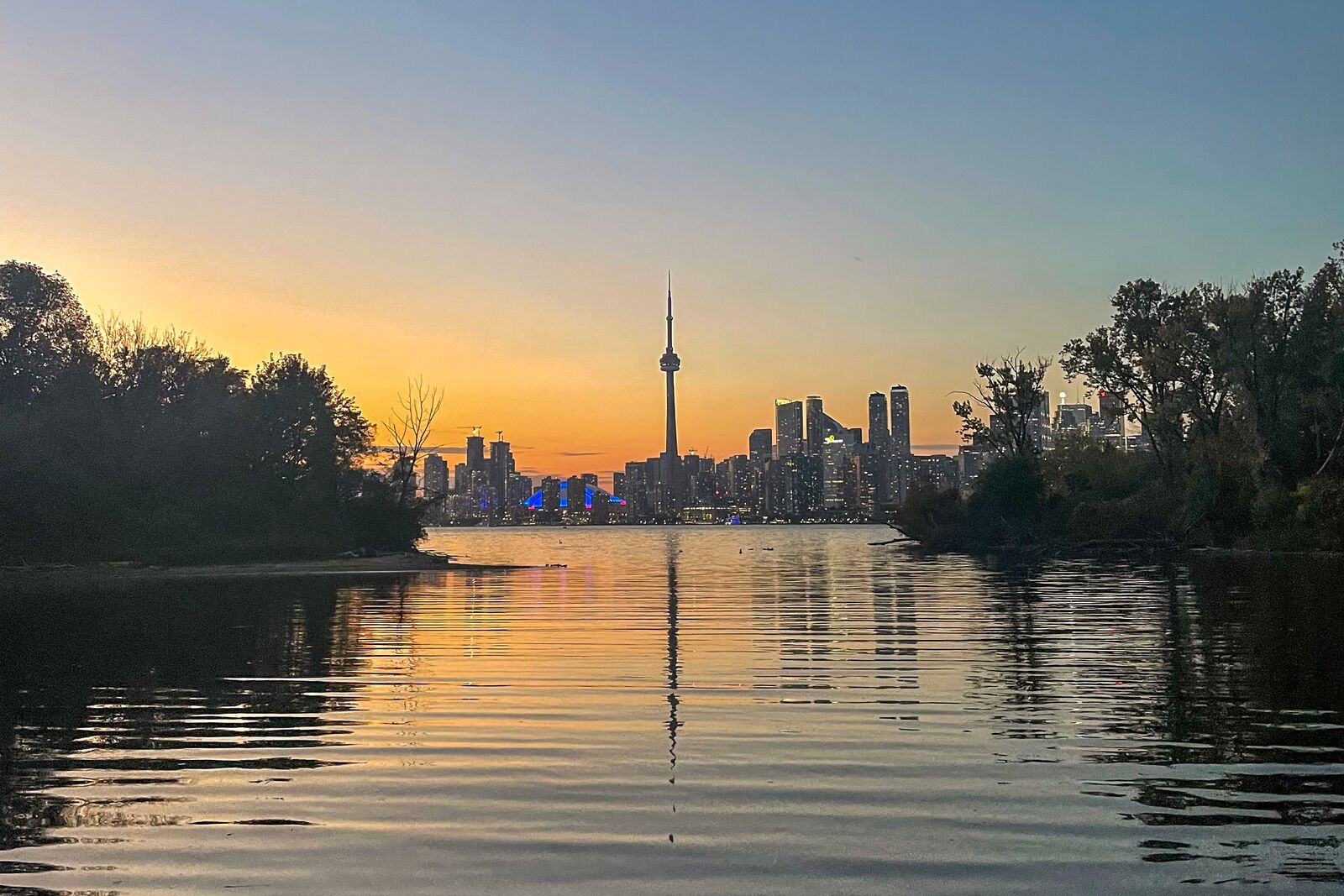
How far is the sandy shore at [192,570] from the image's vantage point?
60.6 metres

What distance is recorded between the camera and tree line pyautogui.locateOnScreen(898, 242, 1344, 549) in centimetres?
7206

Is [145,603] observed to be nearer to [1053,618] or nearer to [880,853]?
[1053,618]

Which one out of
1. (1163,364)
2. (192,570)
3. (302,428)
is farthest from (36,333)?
(1163,364)

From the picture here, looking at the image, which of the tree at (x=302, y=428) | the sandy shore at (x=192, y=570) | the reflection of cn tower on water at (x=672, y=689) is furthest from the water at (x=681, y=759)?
the tree at (x=302, y=428)

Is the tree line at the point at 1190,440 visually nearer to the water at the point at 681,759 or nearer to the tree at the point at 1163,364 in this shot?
the tree at the point at 1163,364

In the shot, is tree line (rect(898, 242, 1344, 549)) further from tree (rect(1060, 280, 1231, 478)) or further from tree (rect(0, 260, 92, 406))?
tree (rect(0, 260, 92, 406))

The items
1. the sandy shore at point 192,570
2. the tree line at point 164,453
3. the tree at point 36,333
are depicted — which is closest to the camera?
the sandy shore at point 192,570

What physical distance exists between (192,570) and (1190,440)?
2530 inches

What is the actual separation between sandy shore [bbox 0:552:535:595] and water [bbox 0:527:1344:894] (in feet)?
117

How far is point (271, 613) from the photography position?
36.4 metres

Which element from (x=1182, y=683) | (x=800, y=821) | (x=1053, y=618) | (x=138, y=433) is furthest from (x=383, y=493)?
(x=800, y=821)

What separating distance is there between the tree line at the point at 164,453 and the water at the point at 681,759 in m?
42.8

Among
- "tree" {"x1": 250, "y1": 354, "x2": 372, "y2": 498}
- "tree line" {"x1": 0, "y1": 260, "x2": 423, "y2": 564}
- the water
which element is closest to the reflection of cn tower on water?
the water

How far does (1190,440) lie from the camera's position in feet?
278
